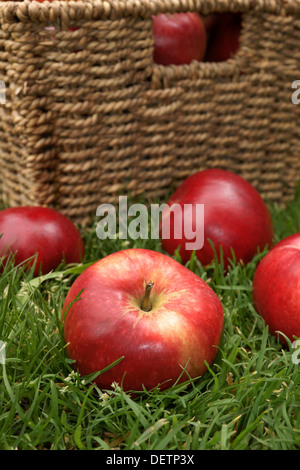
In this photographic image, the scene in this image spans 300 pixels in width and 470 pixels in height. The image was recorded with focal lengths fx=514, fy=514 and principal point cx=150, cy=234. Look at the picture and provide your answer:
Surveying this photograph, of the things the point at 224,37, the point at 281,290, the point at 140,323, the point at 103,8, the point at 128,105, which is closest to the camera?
the point at 140,323

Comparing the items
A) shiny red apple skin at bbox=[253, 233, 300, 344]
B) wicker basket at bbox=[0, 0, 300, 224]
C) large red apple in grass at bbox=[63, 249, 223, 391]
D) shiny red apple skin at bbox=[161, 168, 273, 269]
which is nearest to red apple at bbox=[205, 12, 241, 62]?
wicker basket at bbox=[0, 0, 300, 224]

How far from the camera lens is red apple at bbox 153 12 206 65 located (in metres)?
1.50

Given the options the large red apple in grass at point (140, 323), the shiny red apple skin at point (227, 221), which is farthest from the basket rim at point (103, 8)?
the large red apple in grass at point (140, 323)

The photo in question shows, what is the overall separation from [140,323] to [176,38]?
95 cm

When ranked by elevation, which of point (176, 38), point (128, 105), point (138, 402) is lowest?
point (138, 402)

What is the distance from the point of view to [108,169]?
1.50 meters

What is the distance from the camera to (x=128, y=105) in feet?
4.72

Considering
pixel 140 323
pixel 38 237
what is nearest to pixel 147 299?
pixel 140 323

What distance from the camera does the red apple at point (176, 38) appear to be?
1.50 meters

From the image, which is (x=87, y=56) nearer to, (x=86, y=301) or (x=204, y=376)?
(x=86, y=301)

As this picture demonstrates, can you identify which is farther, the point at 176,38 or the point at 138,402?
the point at 176,38

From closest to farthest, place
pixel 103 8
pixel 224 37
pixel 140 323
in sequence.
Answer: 1. pixel 140 323
2. pixel 103 8
3. pixel 224 37

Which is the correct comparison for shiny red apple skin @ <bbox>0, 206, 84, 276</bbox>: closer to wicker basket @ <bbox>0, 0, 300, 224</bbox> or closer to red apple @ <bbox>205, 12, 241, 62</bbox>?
wicker basket @ <bbox>0, 0, 300, 224</bbox>

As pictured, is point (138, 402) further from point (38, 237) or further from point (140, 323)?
point (38, 237)
